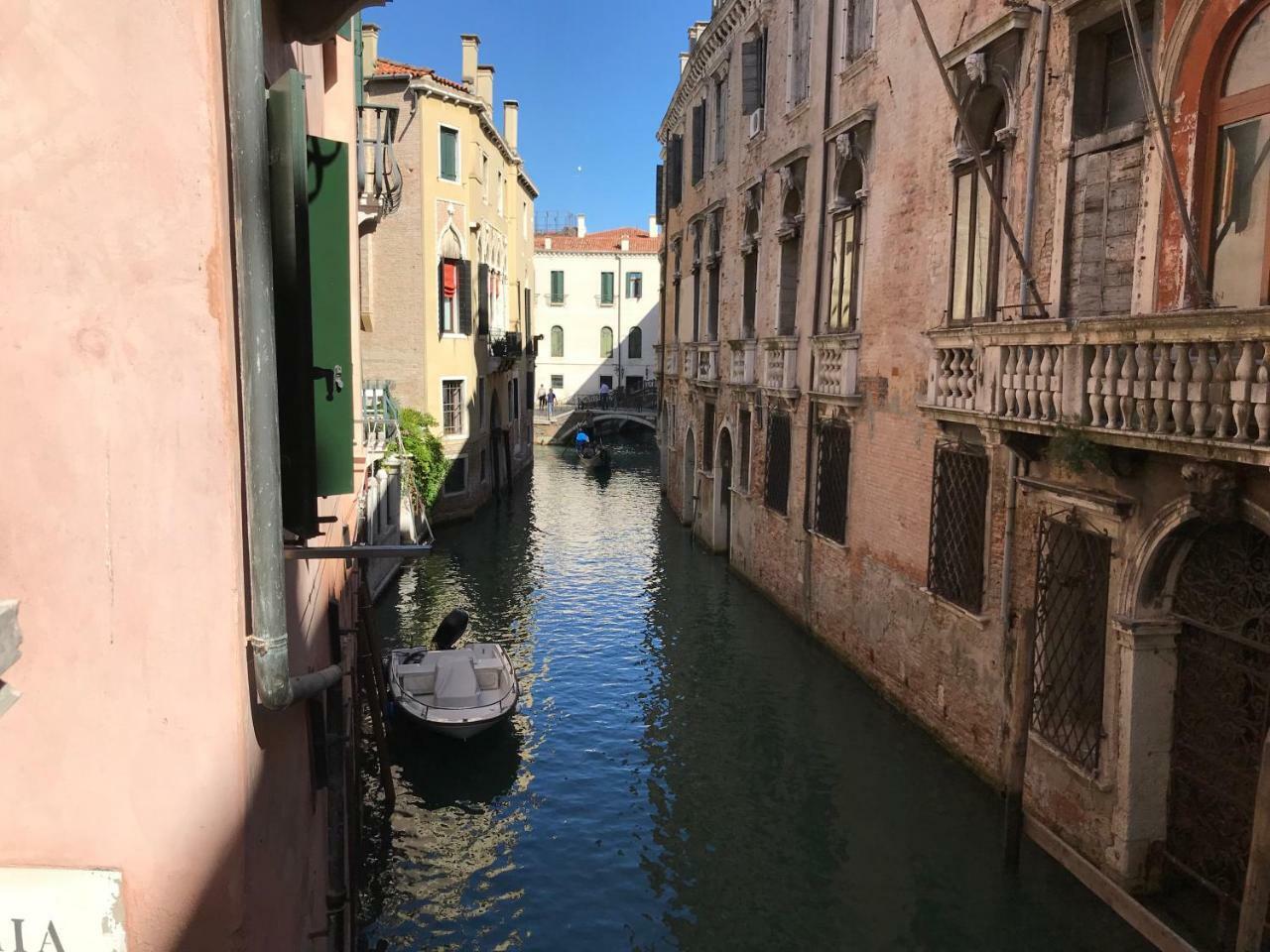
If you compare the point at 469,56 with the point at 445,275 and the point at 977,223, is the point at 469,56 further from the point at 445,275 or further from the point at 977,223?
the point at 977,223

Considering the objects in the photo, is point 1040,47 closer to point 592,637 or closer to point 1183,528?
point 1183,528

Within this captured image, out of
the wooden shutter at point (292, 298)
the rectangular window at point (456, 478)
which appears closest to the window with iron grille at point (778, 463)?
the rectangular window at point (456, 478)

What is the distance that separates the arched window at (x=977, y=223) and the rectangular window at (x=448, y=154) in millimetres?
17996

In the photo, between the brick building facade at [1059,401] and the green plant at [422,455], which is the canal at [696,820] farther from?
the green plant at [422,455]

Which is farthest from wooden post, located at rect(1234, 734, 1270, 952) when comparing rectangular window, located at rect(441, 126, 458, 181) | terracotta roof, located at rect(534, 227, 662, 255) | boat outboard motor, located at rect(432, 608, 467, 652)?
terracotta roof, located at rect(534, 227, 662, 255)

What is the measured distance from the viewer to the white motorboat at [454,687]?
11.1 m

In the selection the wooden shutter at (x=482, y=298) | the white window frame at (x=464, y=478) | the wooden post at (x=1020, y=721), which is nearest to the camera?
the wooden post at (x=1020, y=721)

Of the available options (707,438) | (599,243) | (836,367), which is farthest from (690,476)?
(599,243)

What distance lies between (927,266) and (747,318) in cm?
885

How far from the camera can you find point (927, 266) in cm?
1103

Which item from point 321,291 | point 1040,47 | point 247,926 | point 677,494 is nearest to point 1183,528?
point 1040,47

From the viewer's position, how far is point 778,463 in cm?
1714

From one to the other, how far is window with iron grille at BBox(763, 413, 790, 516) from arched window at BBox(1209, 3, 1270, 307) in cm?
977

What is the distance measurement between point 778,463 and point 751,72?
761cm
